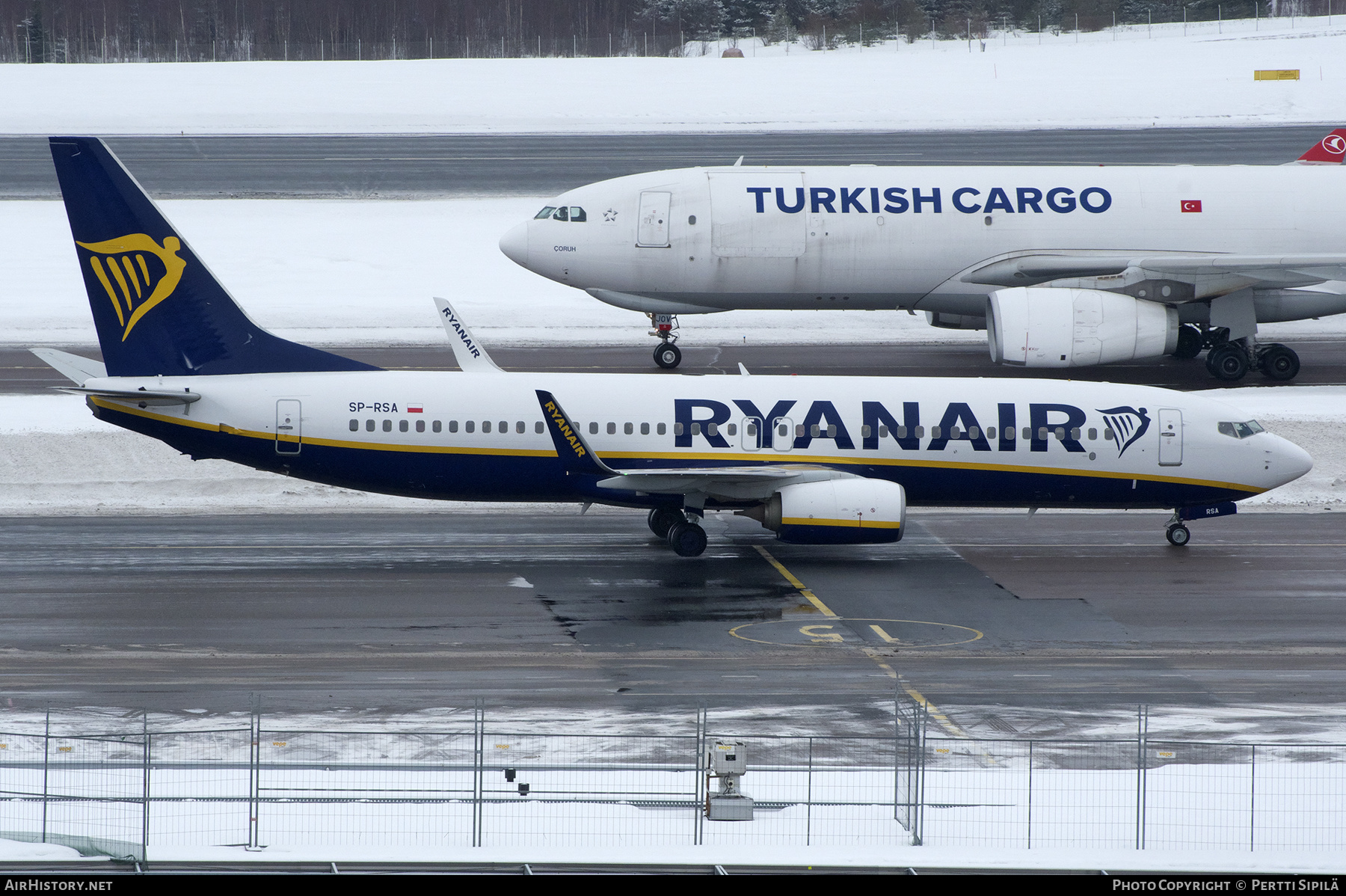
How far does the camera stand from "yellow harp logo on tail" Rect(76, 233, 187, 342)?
97.6 feet

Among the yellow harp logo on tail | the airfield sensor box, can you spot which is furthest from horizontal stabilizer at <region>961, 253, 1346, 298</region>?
the airfield sensor box

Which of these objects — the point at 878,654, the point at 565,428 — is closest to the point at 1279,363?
the point at 565,428

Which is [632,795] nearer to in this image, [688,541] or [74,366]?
[688,541]

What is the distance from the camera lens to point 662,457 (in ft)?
98.7

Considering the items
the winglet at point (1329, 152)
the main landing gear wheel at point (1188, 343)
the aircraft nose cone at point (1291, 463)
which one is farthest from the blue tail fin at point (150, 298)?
the winglet at point (1329, 152)

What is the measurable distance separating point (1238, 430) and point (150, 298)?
21.7 meters

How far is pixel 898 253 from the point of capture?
44.7 metres

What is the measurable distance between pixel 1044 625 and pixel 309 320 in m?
32.0

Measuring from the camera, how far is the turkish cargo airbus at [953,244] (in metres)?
44.4

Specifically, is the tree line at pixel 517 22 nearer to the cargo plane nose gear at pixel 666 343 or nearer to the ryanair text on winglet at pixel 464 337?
the cargo plane nose gear at pixel 666 343

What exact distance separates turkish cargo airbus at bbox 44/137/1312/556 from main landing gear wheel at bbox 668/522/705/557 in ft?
0.11

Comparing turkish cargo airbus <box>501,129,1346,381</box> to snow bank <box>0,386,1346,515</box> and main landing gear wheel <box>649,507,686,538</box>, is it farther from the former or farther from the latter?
main landing gear wheel <box>649,507,686,538</box>

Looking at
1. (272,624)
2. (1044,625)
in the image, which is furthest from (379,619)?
(1044,625)

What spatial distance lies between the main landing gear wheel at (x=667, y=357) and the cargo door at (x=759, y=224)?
3.30m
